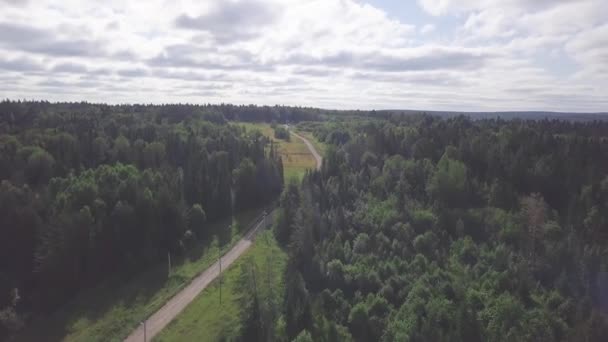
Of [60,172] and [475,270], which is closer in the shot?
[475,270]

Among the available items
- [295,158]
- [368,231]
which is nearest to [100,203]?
[368,231]

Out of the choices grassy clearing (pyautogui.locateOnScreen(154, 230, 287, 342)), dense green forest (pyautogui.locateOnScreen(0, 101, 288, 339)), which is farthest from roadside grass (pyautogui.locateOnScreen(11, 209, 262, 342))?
grassy clearing (pyautogui.locateOnScreen(154, 230, 287, 342))

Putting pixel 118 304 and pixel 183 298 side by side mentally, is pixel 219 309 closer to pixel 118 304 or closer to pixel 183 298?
pixel 183 298

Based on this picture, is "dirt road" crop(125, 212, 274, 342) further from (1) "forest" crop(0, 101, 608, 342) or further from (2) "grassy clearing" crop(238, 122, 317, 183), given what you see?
(2) "grassy clearing" crop(238, 122, 317, 183)

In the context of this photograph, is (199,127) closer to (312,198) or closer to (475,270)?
(312,198)

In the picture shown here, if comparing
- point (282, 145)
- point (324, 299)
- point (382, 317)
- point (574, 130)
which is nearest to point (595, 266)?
point (382, 317)

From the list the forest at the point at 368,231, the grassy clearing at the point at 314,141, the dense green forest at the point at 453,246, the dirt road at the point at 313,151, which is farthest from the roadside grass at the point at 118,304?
the grassy clearing at the point at 314,141

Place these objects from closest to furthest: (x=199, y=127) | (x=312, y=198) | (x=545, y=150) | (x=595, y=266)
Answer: (x=595, y=266) < (x=312, y=198) < (x=545, y=150) < (x=199, y=127)

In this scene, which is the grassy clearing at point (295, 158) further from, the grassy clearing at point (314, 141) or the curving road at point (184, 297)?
the curving road at point (184, 297)
